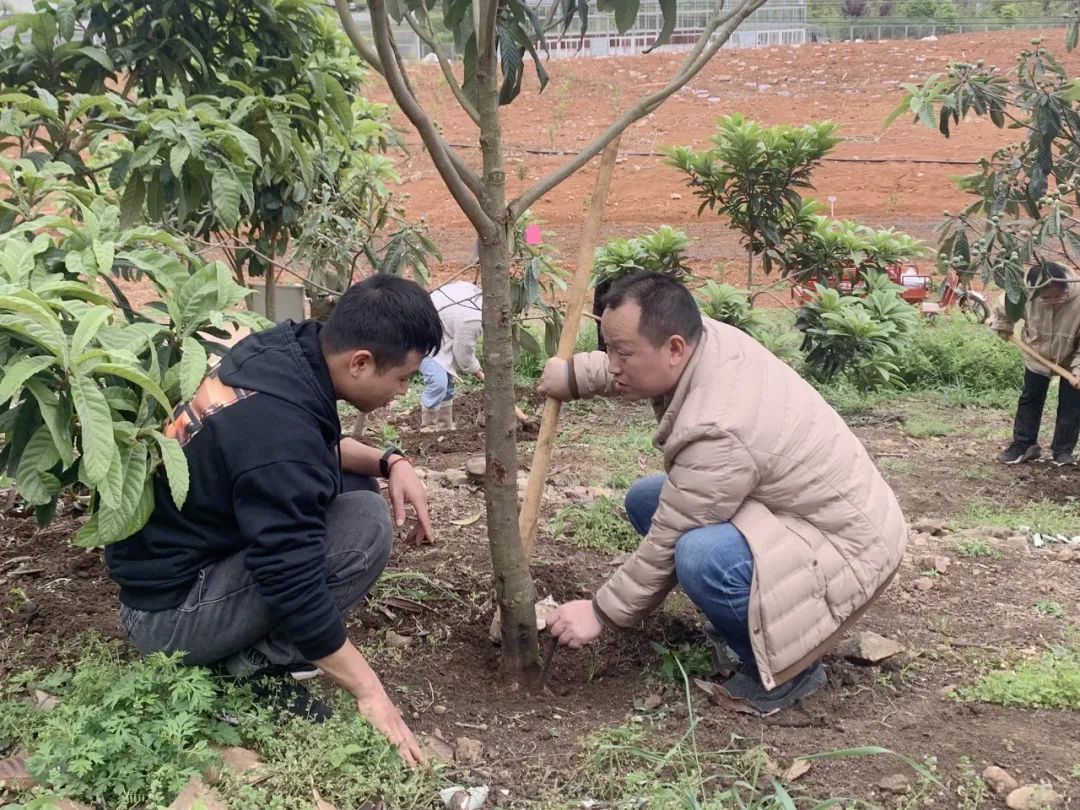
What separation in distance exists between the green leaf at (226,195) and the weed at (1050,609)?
274cm

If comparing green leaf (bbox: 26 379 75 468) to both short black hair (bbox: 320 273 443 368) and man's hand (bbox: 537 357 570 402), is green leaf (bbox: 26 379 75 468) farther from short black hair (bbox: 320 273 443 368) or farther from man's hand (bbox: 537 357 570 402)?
man's hand (bbox: 537 357 570 402)

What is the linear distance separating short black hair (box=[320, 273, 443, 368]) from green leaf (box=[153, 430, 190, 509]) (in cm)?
40

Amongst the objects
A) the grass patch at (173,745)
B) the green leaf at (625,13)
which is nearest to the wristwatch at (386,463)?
the grass patch at (173,745)

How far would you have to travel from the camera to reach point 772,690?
8.73ft

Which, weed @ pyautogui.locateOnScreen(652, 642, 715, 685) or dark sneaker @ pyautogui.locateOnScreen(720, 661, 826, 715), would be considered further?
weed @ pyautogui.locateOnScreen(652, 642, 715, 685)

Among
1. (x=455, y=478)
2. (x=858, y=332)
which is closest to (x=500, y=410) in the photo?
(x=455, y=478)

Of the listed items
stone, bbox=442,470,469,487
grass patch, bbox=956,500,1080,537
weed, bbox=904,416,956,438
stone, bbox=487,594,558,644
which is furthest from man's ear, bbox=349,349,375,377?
weed, bbox=904,416,956,438

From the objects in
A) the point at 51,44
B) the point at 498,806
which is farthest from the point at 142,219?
the point at 498,806

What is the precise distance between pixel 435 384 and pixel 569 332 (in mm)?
3254

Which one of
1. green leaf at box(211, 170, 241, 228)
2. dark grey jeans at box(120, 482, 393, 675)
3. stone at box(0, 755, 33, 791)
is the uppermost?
green leaf at box(211, 170, 241, 228)

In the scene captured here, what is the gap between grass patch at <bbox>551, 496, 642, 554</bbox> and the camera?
150 inches

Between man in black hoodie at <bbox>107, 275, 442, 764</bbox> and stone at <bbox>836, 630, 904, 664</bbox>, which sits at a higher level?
man in black hoodie at <bbox>107, 275, 442, 764</bbox>

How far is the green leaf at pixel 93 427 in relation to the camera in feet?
6.51

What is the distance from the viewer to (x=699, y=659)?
2.94 m
